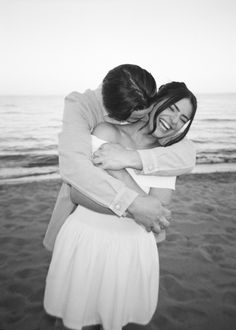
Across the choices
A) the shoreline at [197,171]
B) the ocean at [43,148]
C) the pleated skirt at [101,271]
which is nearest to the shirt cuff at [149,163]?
the pleated skirt at [101,271]

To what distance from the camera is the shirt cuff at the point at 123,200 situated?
1437 millimetres

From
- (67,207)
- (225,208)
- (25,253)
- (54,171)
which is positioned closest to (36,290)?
(25,253)

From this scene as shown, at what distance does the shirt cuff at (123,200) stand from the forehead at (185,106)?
595mm

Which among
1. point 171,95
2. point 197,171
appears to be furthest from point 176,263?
point 197,171

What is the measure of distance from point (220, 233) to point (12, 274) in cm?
378

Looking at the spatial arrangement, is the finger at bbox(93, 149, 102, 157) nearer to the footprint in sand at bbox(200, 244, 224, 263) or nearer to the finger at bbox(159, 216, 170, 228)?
the finger at bbox(159, 216, 170, 228)

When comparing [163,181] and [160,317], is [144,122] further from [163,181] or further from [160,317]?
[160,317]

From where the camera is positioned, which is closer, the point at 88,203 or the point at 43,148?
the point at 88,203

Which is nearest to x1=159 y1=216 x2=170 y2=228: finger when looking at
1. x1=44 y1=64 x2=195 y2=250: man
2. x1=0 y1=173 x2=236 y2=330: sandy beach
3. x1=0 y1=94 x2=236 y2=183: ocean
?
x1=44 y1=64 x2=195 y2=250: man

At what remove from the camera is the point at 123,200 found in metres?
1.44

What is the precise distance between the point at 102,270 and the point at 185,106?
1075 mm

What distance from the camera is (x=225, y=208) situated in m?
6.98

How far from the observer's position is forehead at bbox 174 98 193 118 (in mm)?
1675

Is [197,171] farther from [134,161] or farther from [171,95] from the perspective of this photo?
[134,161]
